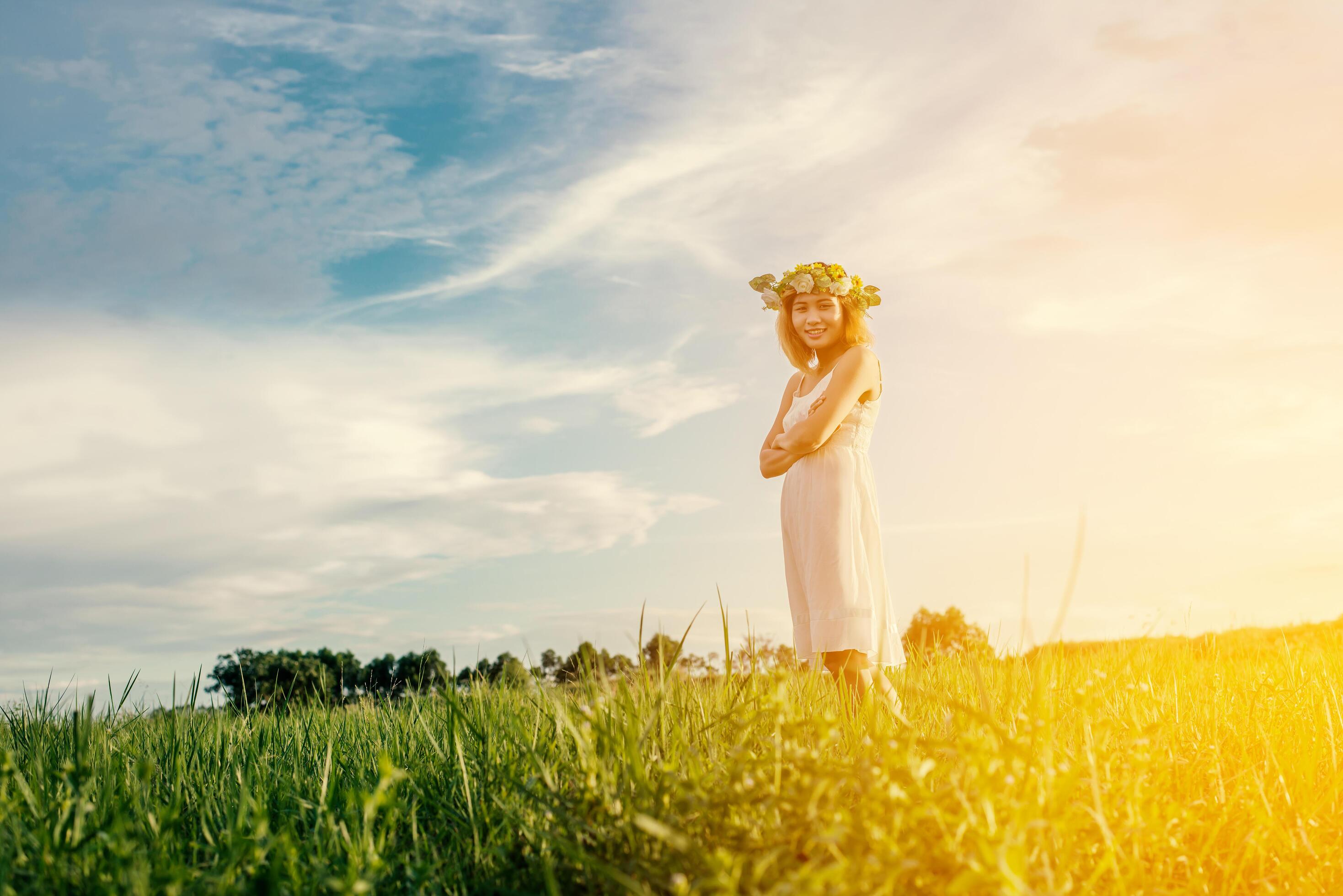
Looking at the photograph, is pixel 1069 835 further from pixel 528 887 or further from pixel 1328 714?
pixel 1328 714

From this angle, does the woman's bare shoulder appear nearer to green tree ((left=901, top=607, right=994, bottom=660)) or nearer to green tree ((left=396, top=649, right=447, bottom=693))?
green tree ((left=396, top=649, right=447, bottom=693))

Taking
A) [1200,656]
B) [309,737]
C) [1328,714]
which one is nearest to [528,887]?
[309,737]

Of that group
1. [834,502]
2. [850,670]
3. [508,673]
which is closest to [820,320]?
[834,502]

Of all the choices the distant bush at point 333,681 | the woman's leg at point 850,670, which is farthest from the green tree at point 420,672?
the woman's leg at point 850,670

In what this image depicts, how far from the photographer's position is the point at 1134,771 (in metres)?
3.64

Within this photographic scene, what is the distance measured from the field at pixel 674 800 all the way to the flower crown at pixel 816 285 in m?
2.63

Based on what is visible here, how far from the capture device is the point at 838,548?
5.20 meters

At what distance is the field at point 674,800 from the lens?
2.11 metres

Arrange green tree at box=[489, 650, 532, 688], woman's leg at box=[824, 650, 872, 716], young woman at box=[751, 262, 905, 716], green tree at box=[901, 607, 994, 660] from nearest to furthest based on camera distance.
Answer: green tree at box=[489, 650, 532, 688]
woman's leg at box=[824, 650, 872, 716]
young woman at box=[751, 262, 905, 716]
green tree at box=[901, 607, 994, 660]

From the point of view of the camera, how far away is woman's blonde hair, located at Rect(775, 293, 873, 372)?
5930 mm

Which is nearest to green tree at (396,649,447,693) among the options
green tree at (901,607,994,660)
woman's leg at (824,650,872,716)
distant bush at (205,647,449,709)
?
distant bush at (205,647,449,709)

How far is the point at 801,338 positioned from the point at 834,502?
1.38m

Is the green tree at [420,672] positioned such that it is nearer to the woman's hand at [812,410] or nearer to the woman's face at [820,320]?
the woman's hand at [812,410]

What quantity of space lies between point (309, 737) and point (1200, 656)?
289 inches
